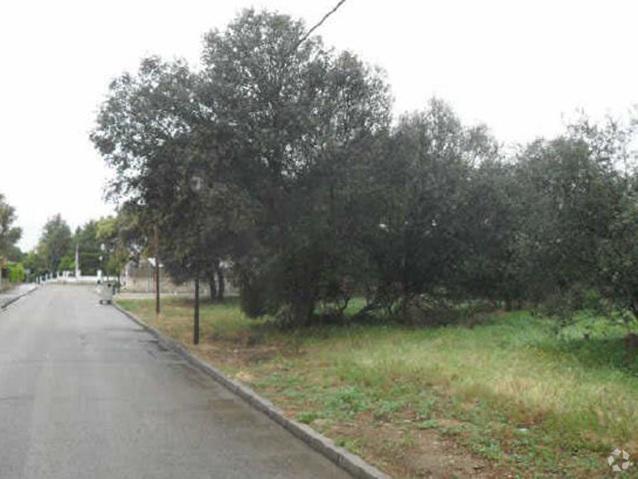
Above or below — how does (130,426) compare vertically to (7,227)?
below

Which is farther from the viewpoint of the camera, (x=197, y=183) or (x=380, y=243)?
(x=380, y=243)

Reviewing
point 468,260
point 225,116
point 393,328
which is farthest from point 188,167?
point 468,260

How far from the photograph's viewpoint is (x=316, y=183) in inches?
765

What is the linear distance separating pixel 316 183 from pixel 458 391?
1002 cm

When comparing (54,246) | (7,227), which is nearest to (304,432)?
(7,227)

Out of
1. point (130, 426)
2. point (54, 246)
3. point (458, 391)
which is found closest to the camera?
point (130, 426)

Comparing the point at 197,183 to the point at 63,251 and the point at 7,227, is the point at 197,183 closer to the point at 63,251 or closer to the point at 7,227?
the point at 7,227

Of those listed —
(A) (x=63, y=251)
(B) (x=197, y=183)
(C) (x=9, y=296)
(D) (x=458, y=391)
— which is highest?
(A) (x=63, y=251)

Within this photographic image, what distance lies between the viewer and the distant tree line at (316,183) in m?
15.9

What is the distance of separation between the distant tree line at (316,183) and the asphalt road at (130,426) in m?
4.24

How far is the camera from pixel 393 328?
69.2 ft

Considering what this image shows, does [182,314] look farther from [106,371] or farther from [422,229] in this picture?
[106,371]

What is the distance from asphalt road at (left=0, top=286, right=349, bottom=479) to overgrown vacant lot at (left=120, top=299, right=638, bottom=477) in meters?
0.68

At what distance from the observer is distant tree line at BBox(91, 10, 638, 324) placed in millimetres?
15852
